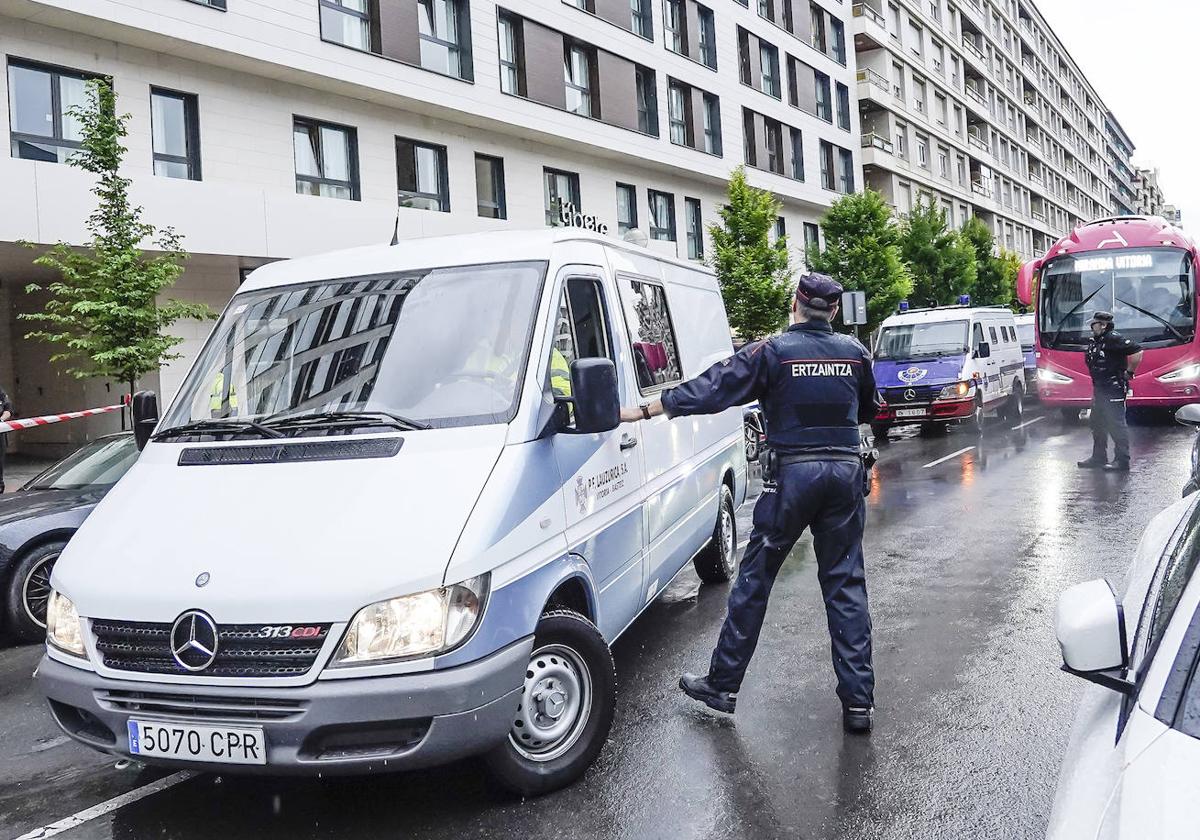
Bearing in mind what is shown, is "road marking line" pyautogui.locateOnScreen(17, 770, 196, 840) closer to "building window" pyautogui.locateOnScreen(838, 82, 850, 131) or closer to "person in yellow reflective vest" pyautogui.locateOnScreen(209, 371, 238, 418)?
"person in yellow reflective vest" pyautogui.locateOnScreen(209, 371, 238, 418)

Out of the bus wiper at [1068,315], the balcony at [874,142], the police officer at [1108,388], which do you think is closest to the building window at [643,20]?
the bus wiper at [1068,315]

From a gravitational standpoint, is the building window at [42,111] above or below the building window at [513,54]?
below

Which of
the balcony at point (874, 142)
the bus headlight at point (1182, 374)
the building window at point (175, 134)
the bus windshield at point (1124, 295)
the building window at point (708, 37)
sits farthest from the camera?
the balcony at point (874, 142)

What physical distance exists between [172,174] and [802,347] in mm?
15681

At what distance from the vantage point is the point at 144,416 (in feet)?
16.4

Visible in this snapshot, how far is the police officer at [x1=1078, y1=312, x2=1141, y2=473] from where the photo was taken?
1196cm

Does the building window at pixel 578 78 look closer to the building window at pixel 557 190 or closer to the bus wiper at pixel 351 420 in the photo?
the building window at pixel 557 190

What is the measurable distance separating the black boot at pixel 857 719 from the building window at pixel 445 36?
19.4m

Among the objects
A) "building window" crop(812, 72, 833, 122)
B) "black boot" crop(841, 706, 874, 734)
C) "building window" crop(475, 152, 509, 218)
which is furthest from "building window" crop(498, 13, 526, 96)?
"black boot" crop(841, 706, 874, 734)

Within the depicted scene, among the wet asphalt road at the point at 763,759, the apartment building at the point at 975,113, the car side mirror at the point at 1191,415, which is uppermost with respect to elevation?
the apartment building at the point at 975,113

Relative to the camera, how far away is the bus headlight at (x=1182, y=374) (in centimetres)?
1611

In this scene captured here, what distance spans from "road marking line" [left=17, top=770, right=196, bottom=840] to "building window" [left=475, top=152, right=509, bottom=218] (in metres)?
19.9

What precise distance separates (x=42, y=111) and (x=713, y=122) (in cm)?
2071

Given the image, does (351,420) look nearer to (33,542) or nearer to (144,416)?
(144,416)
